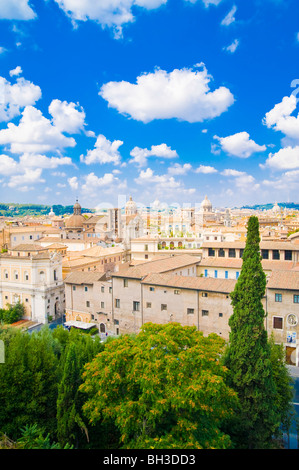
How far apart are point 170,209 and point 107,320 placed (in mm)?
118112

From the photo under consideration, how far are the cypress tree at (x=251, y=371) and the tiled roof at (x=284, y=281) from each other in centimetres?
1053

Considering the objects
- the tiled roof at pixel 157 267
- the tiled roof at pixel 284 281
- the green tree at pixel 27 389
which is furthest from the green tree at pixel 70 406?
the tiled roof at pixel 284 281

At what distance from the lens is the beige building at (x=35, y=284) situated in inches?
1519

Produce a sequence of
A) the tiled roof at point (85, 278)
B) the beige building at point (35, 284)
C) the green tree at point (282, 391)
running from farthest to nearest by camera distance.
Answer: the beige building at point (35, 284)
the tiled roof at point (85, 278)
the green tree at point (282, 391)

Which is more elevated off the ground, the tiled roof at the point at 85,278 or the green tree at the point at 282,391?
the tiled roof at the point at 85,278

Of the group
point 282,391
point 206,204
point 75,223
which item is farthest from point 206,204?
point 282,391

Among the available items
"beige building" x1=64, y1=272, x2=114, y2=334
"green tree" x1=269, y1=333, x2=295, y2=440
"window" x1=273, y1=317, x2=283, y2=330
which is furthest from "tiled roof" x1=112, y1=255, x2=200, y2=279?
"green tree" x1=269, y1=333, x2=295, y2=440

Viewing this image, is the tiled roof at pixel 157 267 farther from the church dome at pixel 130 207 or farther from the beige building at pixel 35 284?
the church dome at pixel 130 207

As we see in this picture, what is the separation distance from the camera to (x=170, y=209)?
148625 millimetres

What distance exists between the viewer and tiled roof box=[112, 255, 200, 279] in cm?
3127

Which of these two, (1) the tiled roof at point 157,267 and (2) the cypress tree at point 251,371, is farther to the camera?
(1) the tiled roof at point 157,267

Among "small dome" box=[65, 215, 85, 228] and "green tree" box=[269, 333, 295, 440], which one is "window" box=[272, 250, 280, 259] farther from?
"small dome" box=[65, 215, 85, 228]
